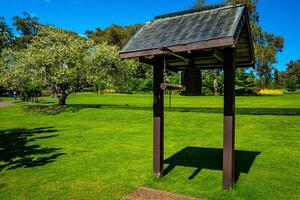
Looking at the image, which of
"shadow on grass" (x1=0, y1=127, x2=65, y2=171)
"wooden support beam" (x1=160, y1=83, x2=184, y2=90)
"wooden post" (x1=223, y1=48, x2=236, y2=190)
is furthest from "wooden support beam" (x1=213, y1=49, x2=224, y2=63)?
"shadow on grass" (x1=0, y1=127, x2=65, y2=171)

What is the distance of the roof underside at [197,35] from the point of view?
6023 mm

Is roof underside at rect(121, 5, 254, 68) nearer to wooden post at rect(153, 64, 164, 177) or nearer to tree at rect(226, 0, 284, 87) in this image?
wooden post at rect(153, 64, 164, 177)

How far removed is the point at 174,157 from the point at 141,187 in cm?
320

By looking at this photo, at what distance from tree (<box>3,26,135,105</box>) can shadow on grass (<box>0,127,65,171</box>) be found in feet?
28.1

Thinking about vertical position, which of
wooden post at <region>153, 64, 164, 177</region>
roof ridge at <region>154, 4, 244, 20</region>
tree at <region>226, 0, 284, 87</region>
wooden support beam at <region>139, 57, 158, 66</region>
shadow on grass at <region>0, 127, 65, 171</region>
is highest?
tree at <region>226, 0, 284, 87</region>

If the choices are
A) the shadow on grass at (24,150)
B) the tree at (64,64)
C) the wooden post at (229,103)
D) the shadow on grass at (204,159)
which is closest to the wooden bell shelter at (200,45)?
the wooden post at (229,103)

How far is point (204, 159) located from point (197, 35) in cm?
493

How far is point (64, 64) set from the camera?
2470 cm

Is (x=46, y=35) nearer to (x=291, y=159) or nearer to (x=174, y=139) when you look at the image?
(x=174, y=139)

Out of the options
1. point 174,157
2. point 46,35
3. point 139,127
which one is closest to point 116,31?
point 46,35

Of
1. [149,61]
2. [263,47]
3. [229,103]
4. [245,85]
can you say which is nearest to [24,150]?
[149,61]

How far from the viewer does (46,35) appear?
28.3m

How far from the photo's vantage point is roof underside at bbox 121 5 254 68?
19.8 feet

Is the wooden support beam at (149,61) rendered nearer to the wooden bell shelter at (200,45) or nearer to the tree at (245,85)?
the wooden bell shelter at (200,45)
